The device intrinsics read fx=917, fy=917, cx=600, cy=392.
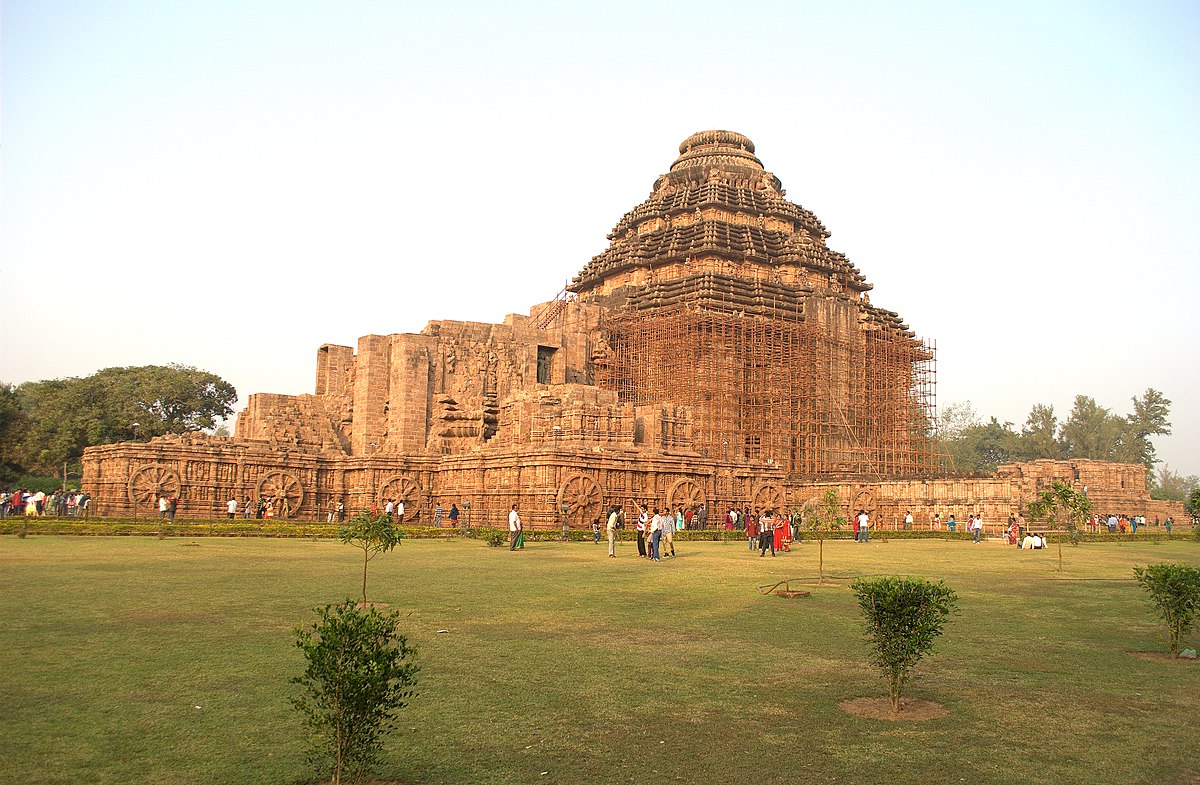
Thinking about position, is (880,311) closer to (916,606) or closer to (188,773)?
(916,606)

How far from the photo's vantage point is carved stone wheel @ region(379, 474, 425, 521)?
40781mm

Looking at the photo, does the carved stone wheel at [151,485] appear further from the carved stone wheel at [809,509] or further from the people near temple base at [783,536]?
the carved stone wheel at [809,509]

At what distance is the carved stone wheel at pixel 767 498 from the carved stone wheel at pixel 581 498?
8297mm

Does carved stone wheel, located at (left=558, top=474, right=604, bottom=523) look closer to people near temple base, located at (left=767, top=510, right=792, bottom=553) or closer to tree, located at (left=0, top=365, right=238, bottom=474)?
people near temple base, located at (left=767, top=510, right=792, bottom=553)

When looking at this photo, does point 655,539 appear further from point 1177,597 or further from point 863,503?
point 863,503

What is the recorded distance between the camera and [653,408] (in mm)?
38031

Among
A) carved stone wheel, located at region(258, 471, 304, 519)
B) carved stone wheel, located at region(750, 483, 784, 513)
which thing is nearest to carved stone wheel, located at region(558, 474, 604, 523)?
carved stone wheel, located at region(750, 483, 784, 513)

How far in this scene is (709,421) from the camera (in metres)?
49.2

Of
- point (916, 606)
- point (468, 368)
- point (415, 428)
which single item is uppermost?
point (468, 368)

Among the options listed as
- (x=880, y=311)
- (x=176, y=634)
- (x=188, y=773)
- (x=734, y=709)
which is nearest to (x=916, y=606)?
→ (x=734, y=709)

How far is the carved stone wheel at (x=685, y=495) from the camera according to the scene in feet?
118

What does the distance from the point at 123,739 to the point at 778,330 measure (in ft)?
157

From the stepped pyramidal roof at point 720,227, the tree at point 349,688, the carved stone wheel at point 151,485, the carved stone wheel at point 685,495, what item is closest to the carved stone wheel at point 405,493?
the carved stone wheel at point 151,485

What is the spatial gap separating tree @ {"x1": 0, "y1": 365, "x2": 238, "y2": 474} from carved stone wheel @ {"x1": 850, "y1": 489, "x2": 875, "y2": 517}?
4502 cm
